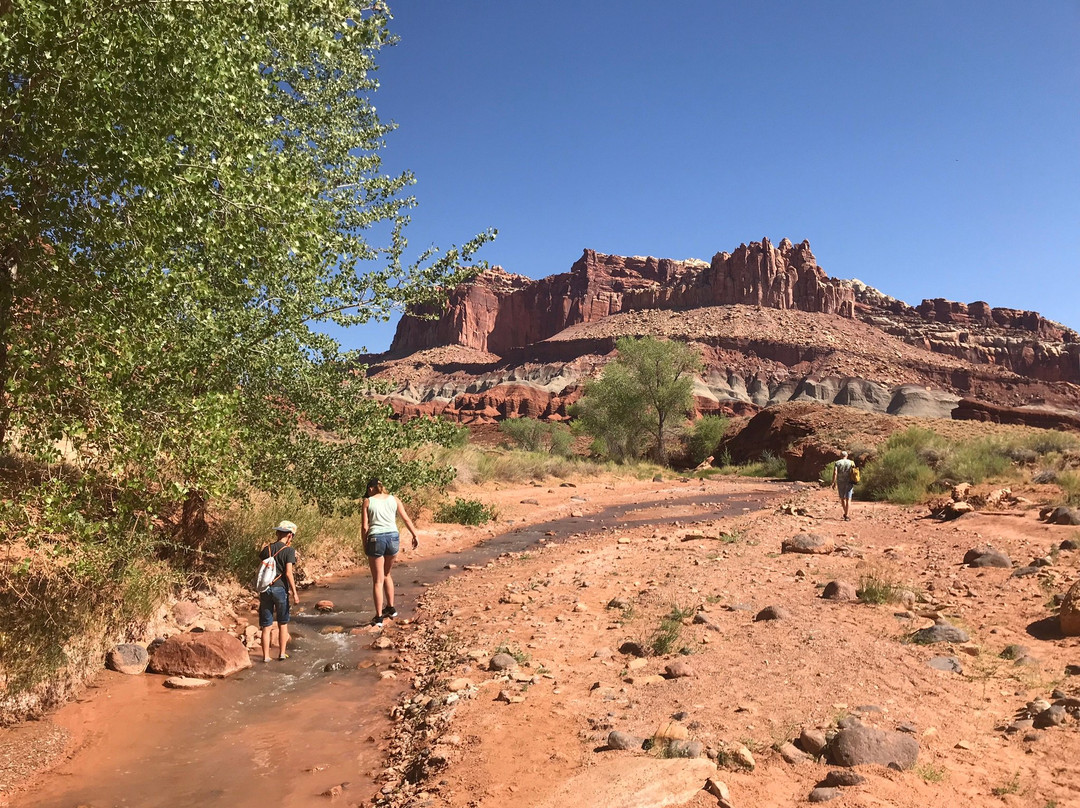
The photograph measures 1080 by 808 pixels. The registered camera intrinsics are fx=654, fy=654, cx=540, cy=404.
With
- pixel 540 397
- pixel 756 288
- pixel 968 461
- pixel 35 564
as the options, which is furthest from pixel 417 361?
pixel 35 564

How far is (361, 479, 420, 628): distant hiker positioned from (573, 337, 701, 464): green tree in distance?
1353 inches

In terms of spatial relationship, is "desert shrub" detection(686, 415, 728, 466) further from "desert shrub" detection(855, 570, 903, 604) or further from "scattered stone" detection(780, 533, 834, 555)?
"desert shrub" detection(855, 570, 903, 604)

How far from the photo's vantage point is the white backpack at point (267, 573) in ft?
22.5

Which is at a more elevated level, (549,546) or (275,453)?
(275,453)

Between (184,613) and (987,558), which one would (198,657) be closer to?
(184,613)

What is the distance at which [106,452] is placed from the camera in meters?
4.98

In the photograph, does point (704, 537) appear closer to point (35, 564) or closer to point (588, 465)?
point (35, 564)

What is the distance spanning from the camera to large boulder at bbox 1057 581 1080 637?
5715 mm

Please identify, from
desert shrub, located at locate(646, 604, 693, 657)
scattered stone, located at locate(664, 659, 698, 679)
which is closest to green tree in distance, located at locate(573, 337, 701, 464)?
desert shrub, located at locate(646, 604, 693, 657)

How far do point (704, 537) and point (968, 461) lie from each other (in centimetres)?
1164

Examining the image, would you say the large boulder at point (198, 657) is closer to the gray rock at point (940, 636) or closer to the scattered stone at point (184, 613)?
the scattered stone at point (184, 613)

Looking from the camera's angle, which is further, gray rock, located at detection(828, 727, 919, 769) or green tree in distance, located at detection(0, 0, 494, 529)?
green tree in distance, located at detection(0, 0, 494, 529)

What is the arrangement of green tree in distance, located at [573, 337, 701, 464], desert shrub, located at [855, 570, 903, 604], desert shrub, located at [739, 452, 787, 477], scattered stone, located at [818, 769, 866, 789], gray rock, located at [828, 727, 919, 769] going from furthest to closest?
green tree in distance, located at [573, 337, 701, 464] < desert shrub, located at [739, 452, 787, 477] < desert shrub, located at [855, 570, 903, 604] < gray rock, located at [828, 727, 919, 769] < scattered stone, located at [818, 769, 866, 789]

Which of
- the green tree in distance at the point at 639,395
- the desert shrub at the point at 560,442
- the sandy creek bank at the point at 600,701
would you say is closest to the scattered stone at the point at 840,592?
the sandy creek bank at the point at 600,701
